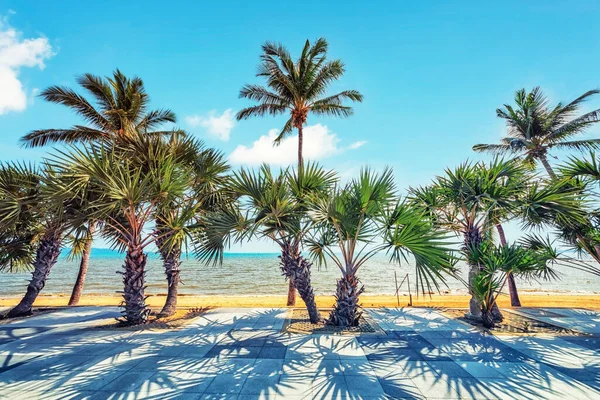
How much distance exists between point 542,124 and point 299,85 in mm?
11763

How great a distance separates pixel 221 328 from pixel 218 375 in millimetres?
2659

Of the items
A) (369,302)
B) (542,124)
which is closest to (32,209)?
(369,302)

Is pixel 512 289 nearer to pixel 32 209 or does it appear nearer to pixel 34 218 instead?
pixel 32 209

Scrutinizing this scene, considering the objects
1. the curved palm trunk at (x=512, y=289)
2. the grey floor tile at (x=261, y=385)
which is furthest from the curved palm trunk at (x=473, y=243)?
the grey floor tile at (x=261, y=385)

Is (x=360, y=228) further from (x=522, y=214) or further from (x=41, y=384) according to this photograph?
(x=41, y=384)

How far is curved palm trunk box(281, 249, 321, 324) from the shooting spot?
686cm

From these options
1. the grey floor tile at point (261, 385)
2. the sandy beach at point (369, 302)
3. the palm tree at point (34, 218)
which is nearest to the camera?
the grey floor tile at point (261, 385)

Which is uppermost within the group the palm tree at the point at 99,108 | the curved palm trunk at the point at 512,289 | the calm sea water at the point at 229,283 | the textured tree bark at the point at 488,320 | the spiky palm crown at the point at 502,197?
the palm tree at the point at 99,108

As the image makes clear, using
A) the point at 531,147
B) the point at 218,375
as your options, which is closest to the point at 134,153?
the point at 218,375

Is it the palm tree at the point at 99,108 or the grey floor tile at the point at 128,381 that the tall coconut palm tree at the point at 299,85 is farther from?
the grey floor tile at the point at 128,381

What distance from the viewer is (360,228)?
20.0 ft

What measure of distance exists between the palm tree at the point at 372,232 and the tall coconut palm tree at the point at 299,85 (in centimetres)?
558

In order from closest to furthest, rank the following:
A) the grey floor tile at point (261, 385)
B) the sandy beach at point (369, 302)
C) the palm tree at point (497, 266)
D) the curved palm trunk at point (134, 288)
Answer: the grey floor tile at point (261, 385) → the palm tree at point (497, 266) → the curved palm trunk at point (134, 288) → the sandy beach at point (369, 302)

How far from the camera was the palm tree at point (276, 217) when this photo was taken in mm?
6074
